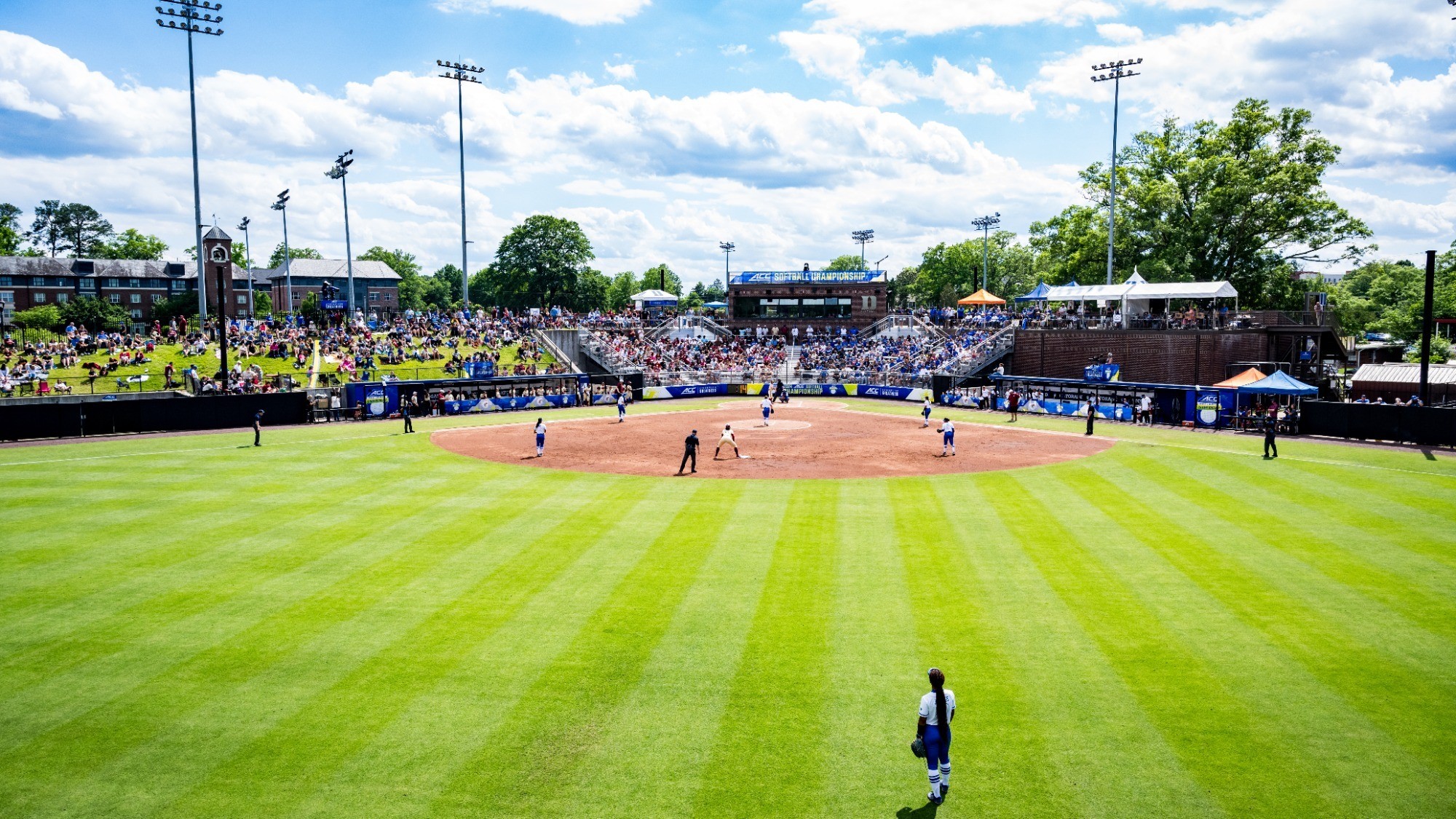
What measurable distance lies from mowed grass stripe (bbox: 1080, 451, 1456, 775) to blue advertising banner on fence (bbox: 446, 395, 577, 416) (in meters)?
38.3

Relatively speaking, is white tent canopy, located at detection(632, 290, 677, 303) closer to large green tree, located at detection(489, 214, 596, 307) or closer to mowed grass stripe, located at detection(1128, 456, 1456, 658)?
large green tree, located at detection(489, 214, 596, 307)

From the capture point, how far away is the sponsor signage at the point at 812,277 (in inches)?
3243

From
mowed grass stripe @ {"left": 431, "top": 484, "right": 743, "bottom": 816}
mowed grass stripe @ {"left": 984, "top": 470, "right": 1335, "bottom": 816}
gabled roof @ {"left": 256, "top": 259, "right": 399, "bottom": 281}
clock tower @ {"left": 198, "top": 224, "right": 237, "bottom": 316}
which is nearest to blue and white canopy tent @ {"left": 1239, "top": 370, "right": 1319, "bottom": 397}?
mowed grass stripe @ {"left": 984, "top": 470, "right": 1335, "bottom": 816}

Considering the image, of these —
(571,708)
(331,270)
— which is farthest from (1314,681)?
(331,270)

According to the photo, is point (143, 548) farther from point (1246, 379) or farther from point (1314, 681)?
point (1246, 379)

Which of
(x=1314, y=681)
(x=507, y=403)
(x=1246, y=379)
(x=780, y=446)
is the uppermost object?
(x=1246, y=379)

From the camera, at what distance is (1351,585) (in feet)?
51.9

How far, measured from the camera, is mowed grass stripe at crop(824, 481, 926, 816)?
9.40m

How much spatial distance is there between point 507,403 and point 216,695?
1546 inches

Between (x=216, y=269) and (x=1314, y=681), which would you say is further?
(x=216, y=269)

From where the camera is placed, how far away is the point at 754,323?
8219 cm

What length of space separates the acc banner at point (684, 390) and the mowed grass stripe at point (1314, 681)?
41980 mm

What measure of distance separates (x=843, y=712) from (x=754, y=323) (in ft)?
237

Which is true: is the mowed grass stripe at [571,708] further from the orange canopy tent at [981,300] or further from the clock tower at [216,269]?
the clock tower at [216,269]
